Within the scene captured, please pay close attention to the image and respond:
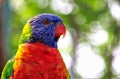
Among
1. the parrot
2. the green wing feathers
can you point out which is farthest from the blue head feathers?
the green wing feathers

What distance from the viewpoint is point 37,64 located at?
2971mm

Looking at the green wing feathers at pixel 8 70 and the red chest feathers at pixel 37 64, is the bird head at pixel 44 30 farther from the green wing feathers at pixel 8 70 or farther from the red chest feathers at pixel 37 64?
the green wing feathers at pixel 8 70

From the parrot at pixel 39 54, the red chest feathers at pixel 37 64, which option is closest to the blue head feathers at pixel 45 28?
the parrot at pixel 39 54

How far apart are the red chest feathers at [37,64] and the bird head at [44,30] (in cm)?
9

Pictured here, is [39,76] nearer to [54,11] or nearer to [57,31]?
[57,31]

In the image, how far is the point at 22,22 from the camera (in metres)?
9.97

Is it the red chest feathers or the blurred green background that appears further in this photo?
the blurred green background

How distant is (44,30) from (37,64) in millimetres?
393

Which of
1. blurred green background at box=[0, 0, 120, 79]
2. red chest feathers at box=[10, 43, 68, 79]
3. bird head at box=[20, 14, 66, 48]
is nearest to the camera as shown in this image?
red chest feathers at box=[10, 43, 68, 79]

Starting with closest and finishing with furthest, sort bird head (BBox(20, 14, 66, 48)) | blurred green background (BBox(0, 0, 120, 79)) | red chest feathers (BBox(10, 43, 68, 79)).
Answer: red chest feathers (BBox(10, 43, 68, 79)) → bird head (BBox(20, 14, 66, 48)) → blurred green background (BBox(0, 0, 120, 79))

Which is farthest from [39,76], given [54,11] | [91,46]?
[91,46]

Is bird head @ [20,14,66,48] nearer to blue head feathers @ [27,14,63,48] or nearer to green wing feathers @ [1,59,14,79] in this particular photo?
blue head feathers @ [27,14,63,48]

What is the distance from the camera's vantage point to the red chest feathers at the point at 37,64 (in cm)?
294

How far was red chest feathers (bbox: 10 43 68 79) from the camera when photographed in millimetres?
2939
